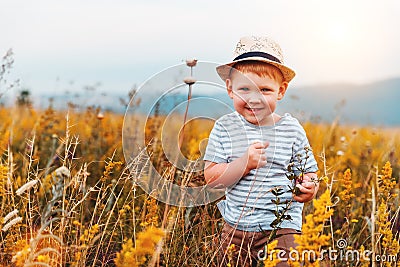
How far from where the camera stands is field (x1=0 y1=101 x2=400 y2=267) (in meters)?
2.52

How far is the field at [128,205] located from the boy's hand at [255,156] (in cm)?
35

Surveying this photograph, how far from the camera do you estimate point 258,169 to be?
10.7 feet

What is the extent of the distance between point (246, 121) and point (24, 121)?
4916 mm

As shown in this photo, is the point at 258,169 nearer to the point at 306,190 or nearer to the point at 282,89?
the point at 306,190

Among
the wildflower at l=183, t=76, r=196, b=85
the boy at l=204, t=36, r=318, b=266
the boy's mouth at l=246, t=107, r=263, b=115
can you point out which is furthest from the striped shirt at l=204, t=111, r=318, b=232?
the wildflower at l=183, t=76, r=196, b=85

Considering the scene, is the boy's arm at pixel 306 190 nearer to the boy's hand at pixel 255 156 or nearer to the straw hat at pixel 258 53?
the boy's hand at pixel 255 156

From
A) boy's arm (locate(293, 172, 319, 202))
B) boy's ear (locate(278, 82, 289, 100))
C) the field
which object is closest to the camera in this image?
the field

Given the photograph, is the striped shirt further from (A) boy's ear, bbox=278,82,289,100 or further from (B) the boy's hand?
(A) boy's ear, bbox=278,82,289,100

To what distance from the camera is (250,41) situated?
10.8 ft

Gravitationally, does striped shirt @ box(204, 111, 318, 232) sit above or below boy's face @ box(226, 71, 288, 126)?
below

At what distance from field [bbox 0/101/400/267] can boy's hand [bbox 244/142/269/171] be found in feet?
1.16

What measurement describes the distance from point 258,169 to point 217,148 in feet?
0.91

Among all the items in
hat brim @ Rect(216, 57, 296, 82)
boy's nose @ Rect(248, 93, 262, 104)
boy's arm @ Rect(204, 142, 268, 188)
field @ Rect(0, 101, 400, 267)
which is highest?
hat brim @ Rect(216, 57, 296, 82)

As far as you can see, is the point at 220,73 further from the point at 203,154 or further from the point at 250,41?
the point at 203,154
